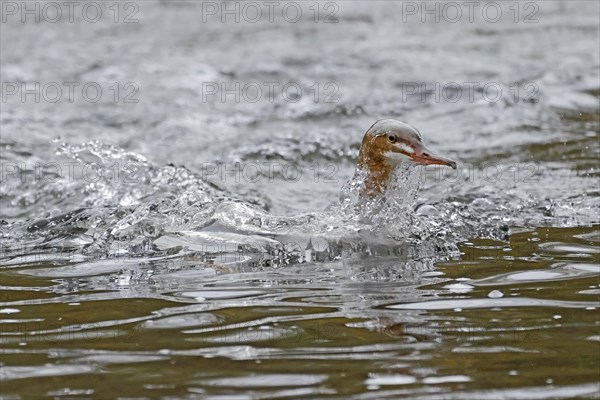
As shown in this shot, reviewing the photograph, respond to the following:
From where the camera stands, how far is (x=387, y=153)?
825cm

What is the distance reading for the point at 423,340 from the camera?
5.58 m

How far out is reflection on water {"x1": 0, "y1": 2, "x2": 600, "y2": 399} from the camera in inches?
209

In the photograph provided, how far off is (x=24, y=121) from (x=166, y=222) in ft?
16.0

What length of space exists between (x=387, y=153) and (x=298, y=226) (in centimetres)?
84

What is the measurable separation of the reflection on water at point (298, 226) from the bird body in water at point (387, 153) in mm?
143

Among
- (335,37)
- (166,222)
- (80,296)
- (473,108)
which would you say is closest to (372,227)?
(166,222)

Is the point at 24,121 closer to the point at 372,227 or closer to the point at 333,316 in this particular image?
the point at 372,227
